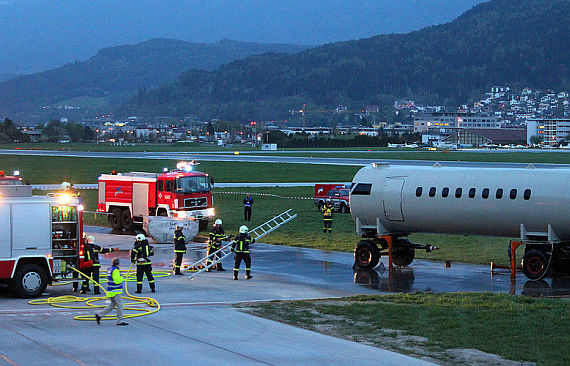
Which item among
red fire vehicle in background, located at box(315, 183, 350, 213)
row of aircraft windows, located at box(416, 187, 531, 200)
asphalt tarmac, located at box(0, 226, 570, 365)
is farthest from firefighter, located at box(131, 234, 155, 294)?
red fire vehicle in background, located at box(315, 183, 350, 213)

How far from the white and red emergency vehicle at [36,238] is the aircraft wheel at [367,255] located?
11301 mm

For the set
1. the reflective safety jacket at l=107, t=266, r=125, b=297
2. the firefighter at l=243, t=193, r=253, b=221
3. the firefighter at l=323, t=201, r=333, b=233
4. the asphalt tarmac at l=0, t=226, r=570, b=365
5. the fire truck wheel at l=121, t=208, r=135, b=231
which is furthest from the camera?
the firefighter at l=243, t=193, r=253, b=221

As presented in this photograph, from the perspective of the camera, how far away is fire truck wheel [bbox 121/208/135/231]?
45.0m

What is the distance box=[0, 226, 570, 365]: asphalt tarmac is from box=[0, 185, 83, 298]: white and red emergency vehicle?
727mm

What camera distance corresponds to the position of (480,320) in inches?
821

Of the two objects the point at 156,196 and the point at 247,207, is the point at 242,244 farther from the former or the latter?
the point at 247,207

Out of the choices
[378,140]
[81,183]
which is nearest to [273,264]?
[81,183]

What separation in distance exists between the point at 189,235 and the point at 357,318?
772 inches

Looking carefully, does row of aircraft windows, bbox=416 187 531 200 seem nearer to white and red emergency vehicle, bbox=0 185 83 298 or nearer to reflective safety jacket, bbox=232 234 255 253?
reflective safety jacket, bbox=232 234 255 253

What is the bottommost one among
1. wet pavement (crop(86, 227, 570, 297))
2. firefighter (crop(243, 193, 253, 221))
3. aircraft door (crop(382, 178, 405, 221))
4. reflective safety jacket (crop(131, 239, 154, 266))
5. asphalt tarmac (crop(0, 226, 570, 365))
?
asphalt tarmac (crop(0, 226, 570, 365))

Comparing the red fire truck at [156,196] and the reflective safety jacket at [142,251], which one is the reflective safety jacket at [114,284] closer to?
the reflective safety jacket at [142,251]

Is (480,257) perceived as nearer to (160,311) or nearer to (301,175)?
(160,311)

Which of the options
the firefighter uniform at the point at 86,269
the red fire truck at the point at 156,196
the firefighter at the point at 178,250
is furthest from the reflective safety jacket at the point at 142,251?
the red fire truck at the point at 156,196

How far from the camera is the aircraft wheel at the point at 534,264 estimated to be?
93.2 feet
